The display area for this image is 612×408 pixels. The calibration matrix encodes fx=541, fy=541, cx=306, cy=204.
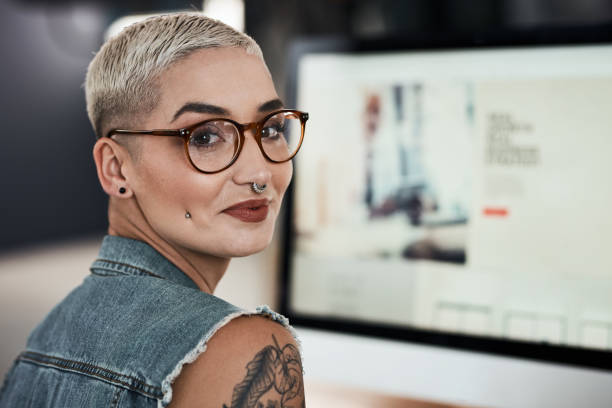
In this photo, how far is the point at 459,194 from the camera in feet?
2.88

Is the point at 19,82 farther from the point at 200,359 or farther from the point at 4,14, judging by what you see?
the point at 200,359

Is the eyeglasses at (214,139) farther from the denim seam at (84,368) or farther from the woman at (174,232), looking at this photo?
the denim seam at (84,368)

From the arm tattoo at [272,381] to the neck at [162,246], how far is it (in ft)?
0.64

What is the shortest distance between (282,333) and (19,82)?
12.5ft

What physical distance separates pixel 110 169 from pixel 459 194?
0.54 m

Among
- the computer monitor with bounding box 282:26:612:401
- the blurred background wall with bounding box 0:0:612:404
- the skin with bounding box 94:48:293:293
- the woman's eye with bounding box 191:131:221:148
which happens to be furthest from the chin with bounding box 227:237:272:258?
the blurred background wall with bounding box 0:0:612:404

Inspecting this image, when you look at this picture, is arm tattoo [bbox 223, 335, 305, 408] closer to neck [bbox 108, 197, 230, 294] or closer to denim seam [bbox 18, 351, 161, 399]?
denim seam [bbox 18, 351, 161, 399]

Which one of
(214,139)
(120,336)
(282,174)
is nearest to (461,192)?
(282,174)

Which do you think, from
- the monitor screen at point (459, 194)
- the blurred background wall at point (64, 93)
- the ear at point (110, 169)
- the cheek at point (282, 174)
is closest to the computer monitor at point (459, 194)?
the monitor screen at point (459, 194)

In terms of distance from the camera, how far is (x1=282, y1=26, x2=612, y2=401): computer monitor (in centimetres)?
81

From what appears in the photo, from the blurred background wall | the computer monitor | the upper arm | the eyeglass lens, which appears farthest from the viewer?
the blurred background wall

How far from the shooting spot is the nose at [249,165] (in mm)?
592

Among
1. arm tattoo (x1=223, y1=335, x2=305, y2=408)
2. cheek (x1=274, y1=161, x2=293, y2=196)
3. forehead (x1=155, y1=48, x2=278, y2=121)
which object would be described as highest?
forehead (x1=155, y1=48, x2=278, y2=121)

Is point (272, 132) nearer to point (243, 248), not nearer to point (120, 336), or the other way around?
point (243, 248)
